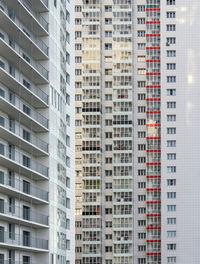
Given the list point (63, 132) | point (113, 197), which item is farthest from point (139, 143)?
point (63, 132)

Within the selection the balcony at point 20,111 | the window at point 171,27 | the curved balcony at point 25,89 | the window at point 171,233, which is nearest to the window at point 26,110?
the balcony at point 20,111

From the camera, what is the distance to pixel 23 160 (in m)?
47.2

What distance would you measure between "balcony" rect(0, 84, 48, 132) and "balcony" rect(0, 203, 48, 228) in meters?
6.16

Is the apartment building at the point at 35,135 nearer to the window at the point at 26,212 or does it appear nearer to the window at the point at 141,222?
the window at the point at 26,212

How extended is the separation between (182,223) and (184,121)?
40.2 feet

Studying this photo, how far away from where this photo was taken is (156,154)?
78.5 metres

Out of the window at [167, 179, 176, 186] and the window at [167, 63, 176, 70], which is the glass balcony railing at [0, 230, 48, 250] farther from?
the window at [167, 63, 176, 70]

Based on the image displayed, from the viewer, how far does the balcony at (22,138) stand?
42.4 metres

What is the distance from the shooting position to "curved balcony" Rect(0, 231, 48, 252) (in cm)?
4122

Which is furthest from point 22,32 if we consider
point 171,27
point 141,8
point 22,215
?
point 141,8

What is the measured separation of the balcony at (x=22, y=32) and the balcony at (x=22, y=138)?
5966mm

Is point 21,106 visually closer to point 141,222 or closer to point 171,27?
point 141,222

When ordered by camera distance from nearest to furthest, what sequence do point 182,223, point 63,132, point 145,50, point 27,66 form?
1. point 27,66
2. point 63,132
3. point 182,223
4. point 145,50

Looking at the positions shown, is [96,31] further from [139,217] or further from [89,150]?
[139,217]
